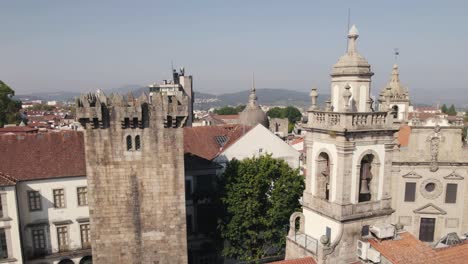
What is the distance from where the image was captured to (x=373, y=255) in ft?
53.0

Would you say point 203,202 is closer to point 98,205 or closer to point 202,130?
point 202,130

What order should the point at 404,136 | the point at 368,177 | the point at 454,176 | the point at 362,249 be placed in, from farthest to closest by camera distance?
1. the point at 404,136
2. the point at 454,176
3. the point at 368,177
4. the point at 362,249

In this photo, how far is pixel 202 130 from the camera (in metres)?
36.5

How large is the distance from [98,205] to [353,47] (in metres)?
15.6

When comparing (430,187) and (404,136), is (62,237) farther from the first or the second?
(404,136)

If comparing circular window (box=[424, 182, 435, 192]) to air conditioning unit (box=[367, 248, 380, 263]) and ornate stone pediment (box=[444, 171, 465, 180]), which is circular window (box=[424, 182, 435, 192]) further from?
air conditioning unit (box=[367, 248, 380, 263])

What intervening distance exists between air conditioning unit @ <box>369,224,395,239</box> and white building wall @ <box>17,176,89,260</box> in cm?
2078

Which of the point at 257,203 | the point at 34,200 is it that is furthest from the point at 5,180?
the point at 257,203

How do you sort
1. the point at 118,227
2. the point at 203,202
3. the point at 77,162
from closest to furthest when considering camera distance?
the point at 118,227 → the point at 77,162 → the point at 203,202

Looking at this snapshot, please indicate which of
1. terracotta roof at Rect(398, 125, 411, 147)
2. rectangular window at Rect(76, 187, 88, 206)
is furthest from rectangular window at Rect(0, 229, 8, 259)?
terracotta roof at Rect(398, 125, 411, 147)

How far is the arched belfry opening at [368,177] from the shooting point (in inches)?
674

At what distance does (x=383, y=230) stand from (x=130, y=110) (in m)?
14.0

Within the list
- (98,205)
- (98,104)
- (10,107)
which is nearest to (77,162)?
(98,205)

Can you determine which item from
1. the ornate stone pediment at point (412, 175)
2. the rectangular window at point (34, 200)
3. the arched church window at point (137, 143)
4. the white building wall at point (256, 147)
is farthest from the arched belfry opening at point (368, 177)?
the rectangular window at point (34, 200)
